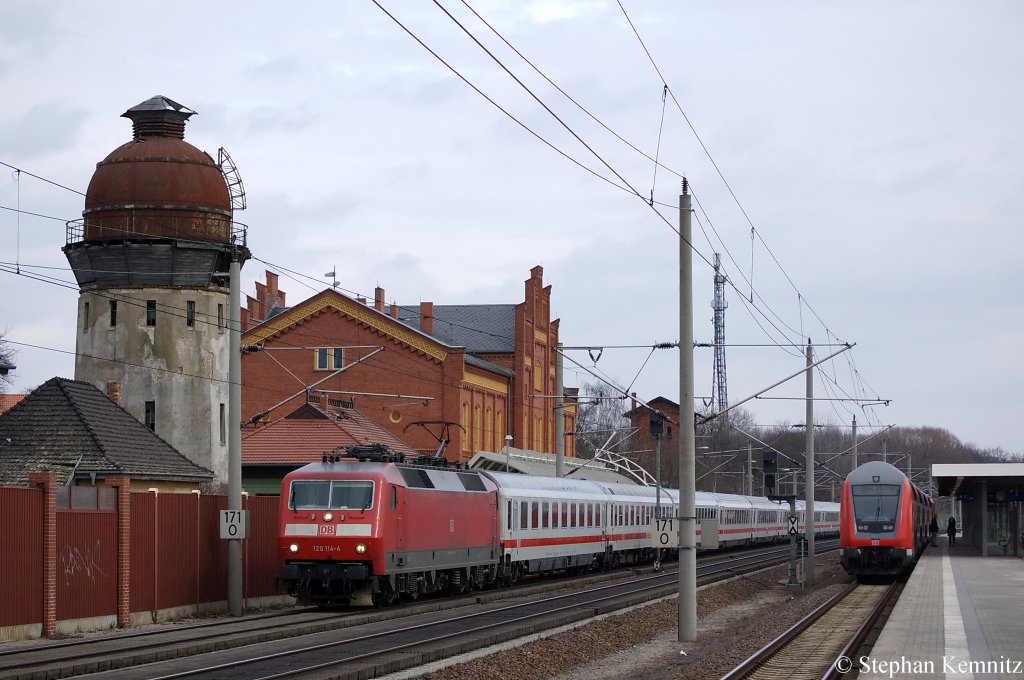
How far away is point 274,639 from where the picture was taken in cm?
2177

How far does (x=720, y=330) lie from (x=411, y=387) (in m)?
84.6

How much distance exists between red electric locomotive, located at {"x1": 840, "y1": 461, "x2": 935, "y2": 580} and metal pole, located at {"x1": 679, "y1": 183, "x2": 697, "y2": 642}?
16571 mm

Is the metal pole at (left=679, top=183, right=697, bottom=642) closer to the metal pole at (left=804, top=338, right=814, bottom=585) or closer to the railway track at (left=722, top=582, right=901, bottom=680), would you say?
the railway track at (left=722, top=582, right=901, bottom=680)

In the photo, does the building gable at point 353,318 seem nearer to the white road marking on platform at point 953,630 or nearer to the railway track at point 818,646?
the white road marking on platform at point 953,630

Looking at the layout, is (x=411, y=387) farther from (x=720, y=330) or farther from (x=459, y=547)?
(x=720, y=330)

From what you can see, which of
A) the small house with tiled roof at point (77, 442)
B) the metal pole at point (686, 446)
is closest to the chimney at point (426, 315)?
the small house with tiled roof at point (77, 442)

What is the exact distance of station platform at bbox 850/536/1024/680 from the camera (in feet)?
54.9

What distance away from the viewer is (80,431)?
3616cm

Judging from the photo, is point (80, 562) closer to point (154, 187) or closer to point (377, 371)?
point (154, 187)

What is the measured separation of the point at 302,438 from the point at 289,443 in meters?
0.51

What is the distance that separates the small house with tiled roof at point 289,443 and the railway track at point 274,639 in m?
18.4

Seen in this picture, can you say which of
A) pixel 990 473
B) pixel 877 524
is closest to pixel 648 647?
pixel 877 524

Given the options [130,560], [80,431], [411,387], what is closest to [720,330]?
[411,387]

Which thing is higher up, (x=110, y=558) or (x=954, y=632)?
(x=110, y=558)
